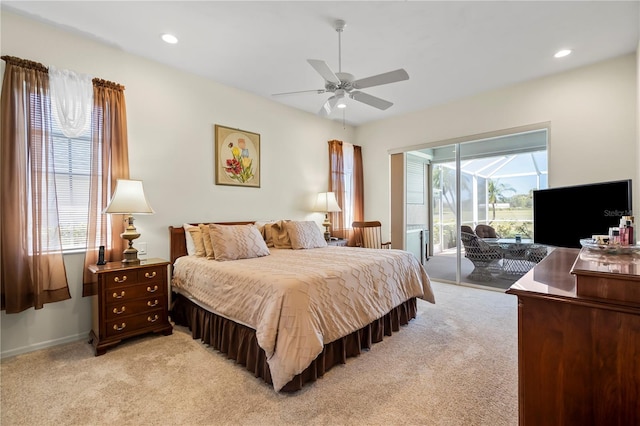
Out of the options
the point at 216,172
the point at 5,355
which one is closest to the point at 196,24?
the point at 216,172

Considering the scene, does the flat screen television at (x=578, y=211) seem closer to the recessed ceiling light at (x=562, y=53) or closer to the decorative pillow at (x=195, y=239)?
the recessed ceiling light at (x=562, y=53)

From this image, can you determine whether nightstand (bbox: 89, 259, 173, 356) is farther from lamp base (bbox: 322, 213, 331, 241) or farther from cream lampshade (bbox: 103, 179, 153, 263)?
lamp base (bbox: 322, 213, 331, 241)

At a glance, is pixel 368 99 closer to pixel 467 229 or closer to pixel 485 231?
pixel 467 229

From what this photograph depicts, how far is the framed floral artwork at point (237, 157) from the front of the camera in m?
3.80

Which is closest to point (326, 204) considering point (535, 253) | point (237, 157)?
point (237, 157)

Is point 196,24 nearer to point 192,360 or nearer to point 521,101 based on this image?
point 192,360

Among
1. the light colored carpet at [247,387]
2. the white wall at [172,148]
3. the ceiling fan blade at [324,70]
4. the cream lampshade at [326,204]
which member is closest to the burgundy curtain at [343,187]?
the white wall at [172,148]

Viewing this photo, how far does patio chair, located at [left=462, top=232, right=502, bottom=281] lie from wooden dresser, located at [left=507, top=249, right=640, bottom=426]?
3484 mm

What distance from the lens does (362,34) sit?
278 cm

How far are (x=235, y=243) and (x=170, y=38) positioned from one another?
2058 millimetres

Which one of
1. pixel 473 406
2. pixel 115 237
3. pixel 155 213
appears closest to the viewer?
pixel 473 406

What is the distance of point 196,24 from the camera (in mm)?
2629

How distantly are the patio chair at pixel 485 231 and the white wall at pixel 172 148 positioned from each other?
2.57 m

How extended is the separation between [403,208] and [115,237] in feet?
14.0
